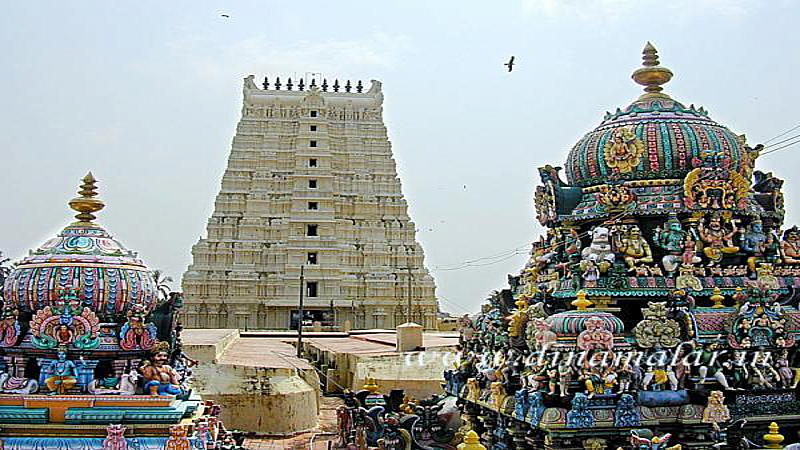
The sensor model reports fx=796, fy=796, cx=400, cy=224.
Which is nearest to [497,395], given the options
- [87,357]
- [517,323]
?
[517,323]

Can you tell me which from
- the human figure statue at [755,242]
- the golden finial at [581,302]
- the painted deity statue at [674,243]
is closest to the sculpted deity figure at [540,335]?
the golden finial at [581,302]

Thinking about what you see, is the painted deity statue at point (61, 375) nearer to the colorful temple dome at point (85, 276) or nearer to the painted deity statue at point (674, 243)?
the colorful temple dome at point (85, 276)

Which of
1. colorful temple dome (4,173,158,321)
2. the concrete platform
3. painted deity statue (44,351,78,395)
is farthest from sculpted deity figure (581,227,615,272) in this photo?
the concrete platform

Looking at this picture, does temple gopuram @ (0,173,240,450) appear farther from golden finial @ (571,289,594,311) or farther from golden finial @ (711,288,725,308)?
golden finial @ (711,288,725,308)

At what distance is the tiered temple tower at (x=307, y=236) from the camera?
52906 mm

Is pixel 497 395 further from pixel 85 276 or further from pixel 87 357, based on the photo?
pixel 85 276

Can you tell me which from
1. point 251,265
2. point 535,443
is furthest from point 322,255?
point 535,443

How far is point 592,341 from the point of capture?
31.9ft

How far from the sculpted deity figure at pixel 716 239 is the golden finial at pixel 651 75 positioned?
230 centimetres

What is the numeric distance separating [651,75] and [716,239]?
2896 millimetres

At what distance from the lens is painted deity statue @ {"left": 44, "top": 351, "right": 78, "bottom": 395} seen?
31.0 ft

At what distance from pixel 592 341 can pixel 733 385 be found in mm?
2236

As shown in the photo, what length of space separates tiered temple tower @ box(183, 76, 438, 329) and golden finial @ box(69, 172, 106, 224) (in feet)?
133

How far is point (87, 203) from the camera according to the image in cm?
1080
